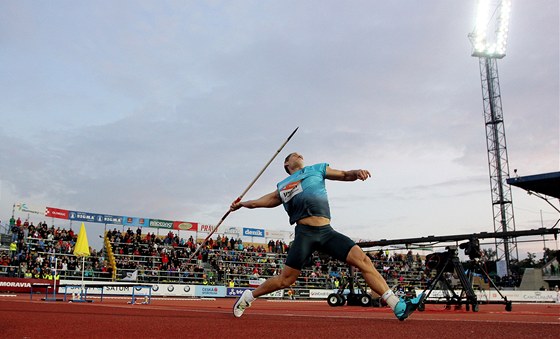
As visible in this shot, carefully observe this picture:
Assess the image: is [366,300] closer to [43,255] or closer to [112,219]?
[43,255]

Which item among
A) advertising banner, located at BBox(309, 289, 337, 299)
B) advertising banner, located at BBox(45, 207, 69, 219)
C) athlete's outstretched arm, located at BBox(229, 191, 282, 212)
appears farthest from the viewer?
advertising banner, located at BBox(45, 207, 69, 219)

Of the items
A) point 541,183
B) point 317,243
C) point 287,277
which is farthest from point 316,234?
point 541,183

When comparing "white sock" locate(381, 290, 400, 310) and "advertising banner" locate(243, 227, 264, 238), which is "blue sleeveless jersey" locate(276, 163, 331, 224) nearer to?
"white sock" locate(381, 290, 400, 310)

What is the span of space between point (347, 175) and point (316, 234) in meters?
0.77

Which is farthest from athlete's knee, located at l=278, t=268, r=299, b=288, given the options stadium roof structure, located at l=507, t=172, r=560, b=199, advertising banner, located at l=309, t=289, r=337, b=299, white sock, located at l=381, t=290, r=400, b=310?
advertising banner, located at l=309, t=289, r=337, b=299

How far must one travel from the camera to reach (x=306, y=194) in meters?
6.16

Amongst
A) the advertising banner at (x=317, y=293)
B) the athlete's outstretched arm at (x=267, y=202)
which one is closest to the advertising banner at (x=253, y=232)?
the advertising banner at (x=317, y=293)

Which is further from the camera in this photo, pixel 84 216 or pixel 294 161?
pixel 84 216

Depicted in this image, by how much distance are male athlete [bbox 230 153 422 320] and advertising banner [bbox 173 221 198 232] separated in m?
32.6

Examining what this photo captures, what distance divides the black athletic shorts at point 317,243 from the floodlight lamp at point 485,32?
134 feet

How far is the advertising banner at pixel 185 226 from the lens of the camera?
38.3 m

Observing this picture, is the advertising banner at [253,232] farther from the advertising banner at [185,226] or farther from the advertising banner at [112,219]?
the advertising banner at [112,219]

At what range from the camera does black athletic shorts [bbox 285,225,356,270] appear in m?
5.93

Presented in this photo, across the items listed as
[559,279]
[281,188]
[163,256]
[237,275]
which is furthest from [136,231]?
[559,279]
